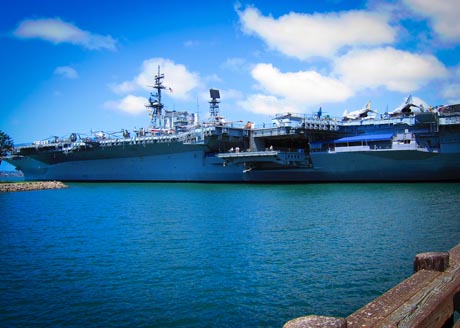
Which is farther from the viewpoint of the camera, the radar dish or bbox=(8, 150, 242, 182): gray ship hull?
the radar dish

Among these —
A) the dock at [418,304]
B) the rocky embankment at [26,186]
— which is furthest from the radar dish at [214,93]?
the dock at [418,304]

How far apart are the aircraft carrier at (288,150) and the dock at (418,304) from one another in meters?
24.9

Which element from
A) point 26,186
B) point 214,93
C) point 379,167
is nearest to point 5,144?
point 26,186

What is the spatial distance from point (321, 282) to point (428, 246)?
386 cm

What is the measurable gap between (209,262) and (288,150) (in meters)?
24.0

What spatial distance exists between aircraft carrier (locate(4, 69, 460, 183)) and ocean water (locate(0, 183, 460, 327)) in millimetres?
11759

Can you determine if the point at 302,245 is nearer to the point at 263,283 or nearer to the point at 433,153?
the point at 263,283

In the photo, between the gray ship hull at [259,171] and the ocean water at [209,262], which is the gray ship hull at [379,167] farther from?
the ocean water at [209,262]

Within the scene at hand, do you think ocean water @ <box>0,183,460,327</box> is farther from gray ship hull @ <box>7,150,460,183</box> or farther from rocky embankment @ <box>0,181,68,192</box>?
rocky embankment @ <box>0,181,68,192</box>

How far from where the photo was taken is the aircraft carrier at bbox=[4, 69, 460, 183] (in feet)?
88.2

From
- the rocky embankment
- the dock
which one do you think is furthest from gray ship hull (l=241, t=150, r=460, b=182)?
the dock

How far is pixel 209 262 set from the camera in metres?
8.91

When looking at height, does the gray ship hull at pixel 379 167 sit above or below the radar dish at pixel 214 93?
below

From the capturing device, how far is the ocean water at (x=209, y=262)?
20.6 ft
